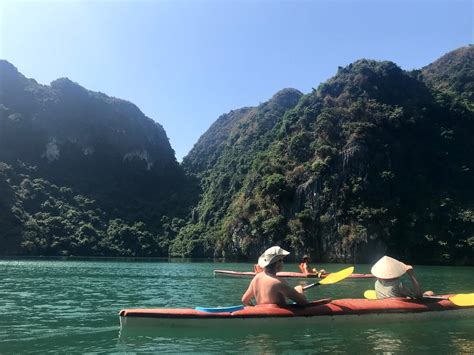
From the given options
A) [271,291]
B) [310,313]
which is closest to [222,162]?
[310,313]

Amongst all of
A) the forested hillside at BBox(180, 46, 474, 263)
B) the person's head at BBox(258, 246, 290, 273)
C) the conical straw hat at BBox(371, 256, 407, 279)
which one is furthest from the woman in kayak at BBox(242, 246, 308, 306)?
the forested hillside at BBox(180, 46, 474, 263)

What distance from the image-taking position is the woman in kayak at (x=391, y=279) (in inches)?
376

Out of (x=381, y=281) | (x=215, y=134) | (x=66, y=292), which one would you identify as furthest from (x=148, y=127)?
(x=381, y=281)

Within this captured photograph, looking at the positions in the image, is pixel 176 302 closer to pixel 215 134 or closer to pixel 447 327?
pixel 447 327

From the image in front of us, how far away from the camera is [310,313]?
28.5 ft

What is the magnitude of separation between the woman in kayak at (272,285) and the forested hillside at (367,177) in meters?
50.4

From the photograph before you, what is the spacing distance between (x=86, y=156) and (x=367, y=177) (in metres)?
79.9

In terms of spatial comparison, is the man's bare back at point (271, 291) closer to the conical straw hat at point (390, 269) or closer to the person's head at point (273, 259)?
the person's head at point (273, 259)

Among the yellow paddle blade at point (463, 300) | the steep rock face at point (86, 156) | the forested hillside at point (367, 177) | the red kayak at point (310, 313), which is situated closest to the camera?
the red kayak at point (310, 313)

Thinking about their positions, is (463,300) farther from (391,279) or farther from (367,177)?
(367,177)

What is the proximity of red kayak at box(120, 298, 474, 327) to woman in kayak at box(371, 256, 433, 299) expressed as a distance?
0.20 meters

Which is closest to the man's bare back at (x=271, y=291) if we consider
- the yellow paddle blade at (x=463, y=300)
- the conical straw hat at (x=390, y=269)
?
the conical straw hat at (x=390, y=269)

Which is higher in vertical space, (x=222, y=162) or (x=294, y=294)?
(x=222, y=162)

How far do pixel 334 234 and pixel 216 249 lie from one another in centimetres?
2436
